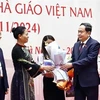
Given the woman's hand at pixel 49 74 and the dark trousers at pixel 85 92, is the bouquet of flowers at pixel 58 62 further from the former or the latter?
the woman's hand at pixel 49 74

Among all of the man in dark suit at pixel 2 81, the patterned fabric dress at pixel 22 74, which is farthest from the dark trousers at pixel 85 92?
the man in dark suit at pixel 2 81

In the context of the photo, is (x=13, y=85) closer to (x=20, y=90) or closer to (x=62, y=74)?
(x=20, y=90)

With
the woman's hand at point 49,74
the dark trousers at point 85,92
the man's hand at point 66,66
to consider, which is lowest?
the dark trousers at point 85,92

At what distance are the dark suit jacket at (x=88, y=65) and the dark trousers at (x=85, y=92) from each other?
0.05 metres

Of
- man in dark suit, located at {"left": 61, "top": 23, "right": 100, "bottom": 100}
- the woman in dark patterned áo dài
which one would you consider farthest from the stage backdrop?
man in dark suit, located at {"left": 61, "top": 23, "right": 100, "bottom": 100}

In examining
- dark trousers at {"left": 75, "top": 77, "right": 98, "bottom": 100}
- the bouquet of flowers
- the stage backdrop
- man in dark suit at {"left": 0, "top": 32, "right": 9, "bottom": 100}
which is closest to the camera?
the bouquet of flowers

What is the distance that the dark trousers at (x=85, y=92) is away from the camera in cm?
373

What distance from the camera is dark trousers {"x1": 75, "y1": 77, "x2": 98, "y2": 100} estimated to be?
373 centimetres

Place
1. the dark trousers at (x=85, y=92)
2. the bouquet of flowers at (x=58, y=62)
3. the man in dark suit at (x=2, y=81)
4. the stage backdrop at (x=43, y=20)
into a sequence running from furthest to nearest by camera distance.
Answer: the stage backdrop at (x=43, y=20)
the man in dark suit at (x=2, y=81)
the dark trousers at (x=85, y=92)
the bouquet of flowers at (x=58, y=62)

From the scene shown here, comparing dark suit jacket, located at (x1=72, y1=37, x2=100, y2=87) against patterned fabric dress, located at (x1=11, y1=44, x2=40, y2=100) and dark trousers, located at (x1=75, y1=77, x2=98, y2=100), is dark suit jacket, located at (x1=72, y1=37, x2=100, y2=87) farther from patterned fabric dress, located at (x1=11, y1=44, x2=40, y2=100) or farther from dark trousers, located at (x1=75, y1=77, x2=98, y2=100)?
patterned fabric dress, located at (x1=11, y1=44, x2=40, y2=100)

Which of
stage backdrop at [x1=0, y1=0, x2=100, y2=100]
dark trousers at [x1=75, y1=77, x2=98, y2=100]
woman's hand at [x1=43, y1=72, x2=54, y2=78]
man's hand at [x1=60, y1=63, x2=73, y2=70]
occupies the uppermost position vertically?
stage backdrop at [x1=0, y1=0, x2=100, y2=100]

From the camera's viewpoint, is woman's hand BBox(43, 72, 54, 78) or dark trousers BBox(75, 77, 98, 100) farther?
woman's hand BBox(43, 72, 54, 78)

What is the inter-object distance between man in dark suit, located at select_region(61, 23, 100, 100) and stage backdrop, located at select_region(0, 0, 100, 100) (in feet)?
3.15

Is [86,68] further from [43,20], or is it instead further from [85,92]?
[43,20]
